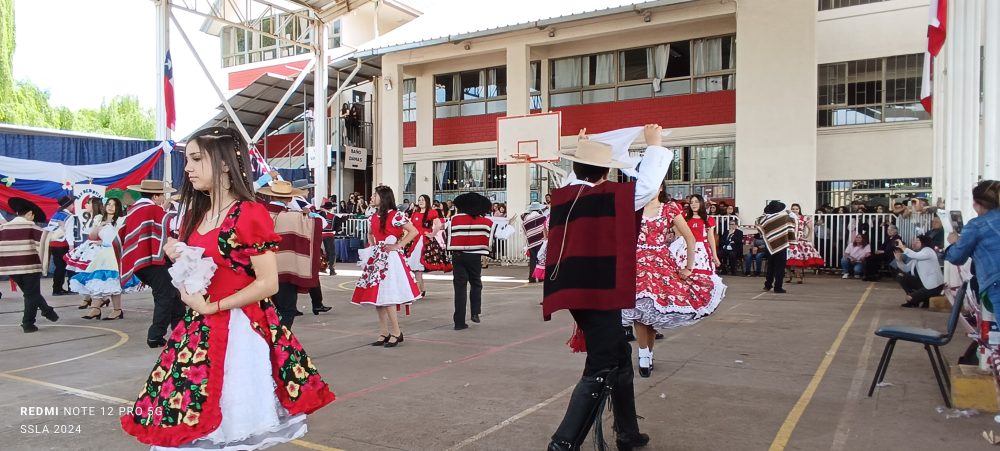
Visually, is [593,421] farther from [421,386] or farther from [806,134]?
[806,134]

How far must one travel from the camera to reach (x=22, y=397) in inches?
215

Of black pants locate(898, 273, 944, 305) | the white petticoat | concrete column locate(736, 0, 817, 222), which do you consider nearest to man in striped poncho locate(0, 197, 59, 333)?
the white petticoat

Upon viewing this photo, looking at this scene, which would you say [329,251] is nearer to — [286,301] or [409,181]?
[409,181]

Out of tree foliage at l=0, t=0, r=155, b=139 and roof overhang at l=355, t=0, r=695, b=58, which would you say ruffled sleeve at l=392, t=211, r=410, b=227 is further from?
tree foliage at l=0, t=0, r=155, b=139

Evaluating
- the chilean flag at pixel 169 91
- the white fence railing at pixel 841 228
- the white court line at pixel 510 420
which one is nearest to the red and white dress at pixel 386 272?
the white court line at pixel 510 420

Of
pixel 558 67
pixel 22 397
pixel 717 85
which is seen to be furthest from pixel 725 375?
pixel 558 67

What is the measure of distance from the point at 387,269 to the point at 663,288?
3.33 meters

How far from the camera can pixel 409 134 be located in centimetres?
2530

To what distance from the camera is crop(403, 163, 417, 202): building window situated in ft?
82.6

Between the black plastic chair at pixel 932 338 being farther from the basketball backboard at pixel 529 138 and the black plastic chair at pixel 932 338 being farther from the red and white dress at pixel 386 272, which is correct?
the basketball backboard at pixel 529 138

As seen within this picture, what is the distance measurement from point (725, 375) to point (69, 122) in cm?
4328

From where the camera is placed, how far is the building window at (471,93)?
23484 millimetres

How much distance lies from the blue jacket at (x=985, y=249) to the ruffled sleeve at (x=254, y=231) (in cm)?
495

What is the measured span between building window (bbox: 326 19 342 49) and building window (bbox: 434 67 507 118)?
21.6 ft
